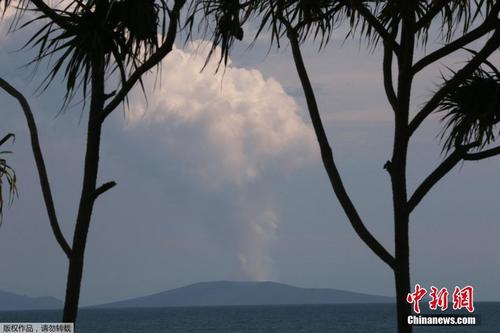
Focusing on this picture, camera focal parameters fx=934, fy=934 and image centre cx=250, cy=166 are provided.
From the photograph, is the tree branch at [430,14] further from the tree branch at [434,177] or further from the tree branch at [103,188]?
the tree branch at [103,188]

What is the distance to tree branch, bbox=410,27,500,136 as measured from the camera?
30.0ft

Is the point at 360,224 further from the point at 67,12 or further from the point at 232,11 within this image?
the point at 67,12

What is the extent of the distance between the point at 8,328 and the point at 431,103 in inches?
217

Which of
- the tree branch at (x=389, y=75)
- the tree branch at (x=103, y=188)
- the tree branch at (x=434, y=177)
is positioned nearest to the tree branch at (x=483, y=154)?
the tree branch at (x=434, y=177)

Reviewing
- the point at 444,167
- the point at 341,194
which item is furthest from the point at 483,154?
the point at 341,194

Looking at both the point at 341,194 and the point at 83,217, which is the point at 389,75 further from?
the point at 83,217

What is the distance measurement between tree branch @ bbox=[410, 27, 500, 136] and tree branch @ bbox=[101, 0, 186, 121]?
8.18 feet

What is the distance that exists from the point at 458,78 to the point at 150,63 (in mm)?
3111

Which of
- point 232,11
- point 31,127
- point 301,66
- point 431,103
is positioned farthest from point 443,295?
point 31,127

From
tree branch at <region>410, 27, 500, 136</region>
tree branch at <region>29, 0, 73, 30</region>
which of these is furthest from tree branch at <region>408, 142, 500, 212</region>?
tree branch at <region>29, 0, 73, 30</region>

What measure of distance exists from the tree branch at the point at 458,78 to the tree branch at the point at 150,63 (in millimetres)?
2493

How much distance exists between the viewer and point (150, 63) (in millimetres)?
8531

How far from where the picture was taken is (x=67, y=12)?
8383 mm

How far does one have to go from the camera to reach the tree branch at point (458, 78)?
9133 millimetres
